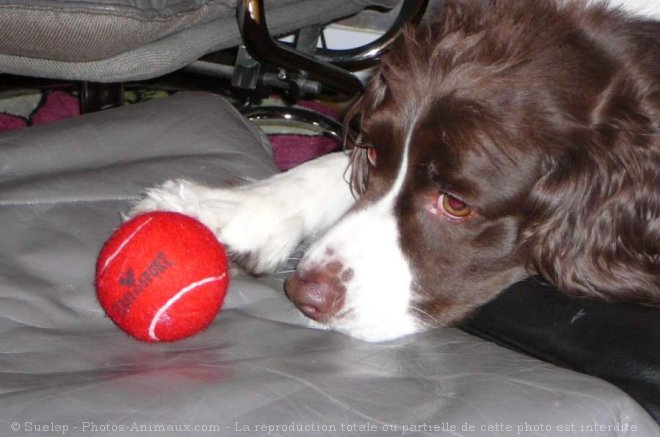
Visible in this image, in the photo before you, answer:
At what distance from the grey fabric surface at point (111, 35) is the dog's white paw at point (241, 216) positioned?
0.31 meters

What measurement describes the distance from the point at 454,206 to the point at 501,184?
0.10 m

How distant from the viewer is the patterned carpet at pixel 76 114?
11.0 feet

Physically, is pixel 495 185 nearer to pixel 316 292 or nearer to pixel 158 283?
pixel 316 292

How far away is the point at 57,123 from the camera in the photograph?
1946 mm

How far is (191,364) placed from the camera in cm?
139

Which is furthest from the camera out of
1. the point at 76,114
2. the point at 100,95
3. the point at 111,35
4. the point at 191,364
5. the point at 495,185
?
the point at 76,114

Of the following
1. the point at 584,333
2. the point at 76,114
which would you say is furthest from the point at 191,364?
the point at 76,114

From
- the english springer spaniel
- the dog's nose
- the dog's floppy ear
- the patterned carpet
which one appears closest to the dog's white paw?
the english springer spaniel

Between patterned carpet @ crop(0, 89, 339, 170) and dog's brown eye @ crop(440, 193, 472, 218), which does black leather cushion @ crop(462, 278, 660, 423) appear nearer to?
dog's brown eye @ crop(440, 193, 472, 218)

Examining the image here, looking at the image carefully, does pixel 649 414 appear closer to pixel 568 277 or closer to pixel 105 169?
pixel 568 277

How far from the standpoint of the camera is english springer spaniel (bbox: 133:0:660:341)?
1.67 meters

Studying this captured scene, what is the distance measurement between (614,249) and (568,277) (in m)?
0.12

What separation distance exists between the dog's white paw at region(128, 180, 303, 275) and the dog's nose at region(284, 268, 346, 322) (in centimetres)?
12

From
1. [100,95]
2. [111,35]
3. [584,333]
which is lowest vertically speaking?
[100,95]
